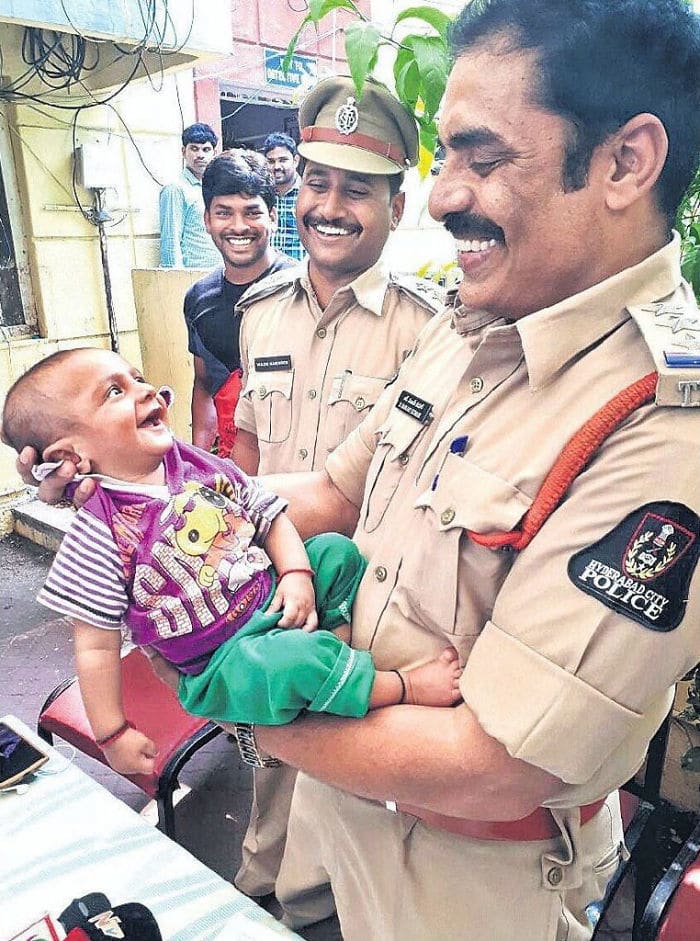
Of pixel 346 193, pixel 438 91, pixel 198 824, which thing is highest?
pixel 438 91

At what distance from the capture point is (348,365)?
7.43 ft

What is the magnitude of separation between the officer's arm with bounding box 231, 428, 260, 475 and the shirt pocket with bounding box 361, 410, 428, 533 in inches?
45.1

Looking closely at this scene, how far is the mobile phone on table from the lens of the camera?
5.47 feet

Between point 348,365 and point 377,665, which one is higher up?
point 348,365

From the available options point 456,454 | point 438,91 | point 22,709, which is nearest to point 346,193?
point 438,91

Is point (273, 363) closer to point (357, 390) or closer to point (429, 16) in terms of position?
point (357, 390)

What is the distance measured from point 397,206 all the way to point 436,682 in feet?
5.68

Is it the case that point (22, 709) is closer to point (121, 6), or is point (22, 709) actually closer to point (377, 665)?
point (377, 665)

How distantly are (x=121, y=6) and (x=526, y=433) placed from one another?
14.7ft

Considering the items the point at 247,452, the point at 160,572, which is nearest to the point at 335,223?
the point at 247,452

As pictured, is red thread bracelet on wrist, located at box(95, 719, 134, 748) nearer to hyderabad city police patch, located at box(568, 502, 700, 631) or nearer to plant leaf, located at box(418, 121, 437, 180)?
hyderabad city police patch, located at box(568, 502, 700, 631)

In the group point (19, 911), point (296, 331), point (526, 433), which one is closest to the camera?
point (526, 433)

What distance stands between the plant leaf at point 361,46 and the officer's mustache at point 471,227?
0.99m

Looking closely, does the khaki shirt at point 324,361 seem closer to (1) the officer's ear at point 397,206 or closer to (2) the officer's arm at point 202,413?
(1) the officer's ear at point 397,206
